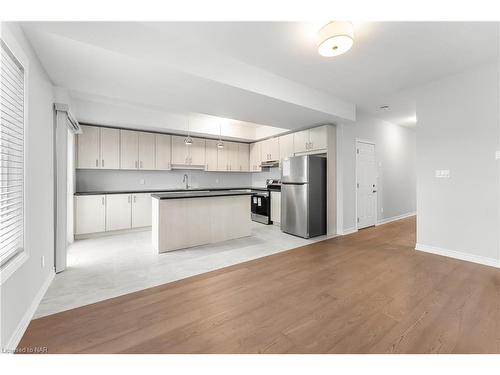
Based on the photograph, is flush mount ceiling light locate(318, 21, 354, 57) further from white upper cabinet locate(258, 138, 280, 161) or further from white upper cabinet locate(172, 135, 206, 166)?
white upper cabinet locate(172, 135, 206, 166)

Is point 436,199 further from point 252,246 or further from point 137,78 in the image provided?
point 137,78

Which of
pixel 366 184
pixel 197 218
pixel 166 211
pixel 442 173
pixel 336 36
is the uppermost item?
pixel 336 36

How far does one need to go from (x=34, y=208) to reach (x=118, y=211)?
2.84 metres

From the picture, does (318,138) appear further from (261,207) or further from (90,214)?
(90,214)

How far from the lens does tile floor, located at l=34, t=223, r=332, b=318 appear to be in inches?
87.3

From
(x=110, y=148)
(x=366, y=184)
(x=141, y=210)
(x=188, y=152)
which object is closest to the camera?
(x=110, y=148)

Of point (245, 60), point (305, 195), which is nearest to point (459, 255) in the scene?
point (305, 195)

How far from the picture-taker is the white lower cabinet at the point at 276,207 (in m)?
5.46

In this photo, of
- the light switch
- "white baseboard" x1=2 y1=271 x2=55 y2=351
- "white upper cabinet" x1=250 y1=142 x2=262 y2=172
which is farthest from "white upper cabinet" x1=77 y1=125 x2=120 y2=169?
the light switch

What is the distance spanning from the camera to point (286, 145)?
5410mm

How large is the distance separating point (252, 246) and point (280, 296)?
1646 millimetres

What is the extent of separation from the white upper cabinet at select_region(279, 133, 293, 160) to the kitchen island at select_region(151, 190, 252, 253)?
5.66 ft
